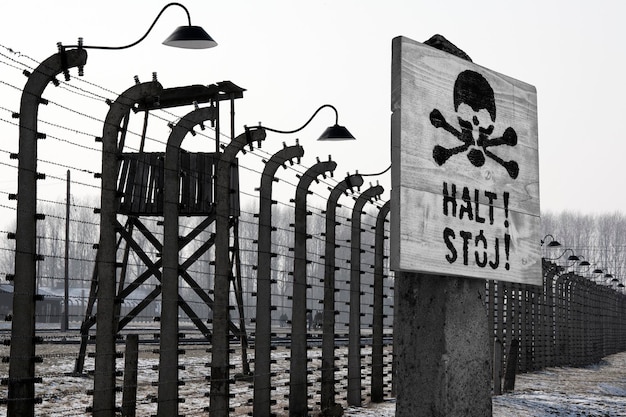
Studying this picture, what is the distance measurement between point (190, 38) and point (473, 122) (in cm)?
657

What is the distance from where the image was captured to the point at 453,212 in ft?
11.7

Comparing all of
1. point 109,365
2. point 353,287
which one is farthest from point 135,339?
point 353,287

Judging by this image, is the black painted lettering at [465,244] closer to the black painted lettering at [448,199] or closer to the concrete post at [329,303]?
the black painted lettering at [448,199]

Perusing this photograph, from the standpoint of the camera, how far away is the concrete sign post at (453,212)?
3451 millimetres

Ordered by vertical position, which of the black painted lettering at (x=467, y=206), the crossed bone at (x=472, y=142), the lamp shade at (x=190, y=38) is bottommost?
the black painted lettering at (x=467, y=206)

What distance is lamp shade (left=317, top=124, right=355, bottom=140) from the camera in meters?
12.6

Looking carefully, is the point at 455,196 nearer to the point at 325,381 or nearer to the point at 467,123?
the point at 467,123

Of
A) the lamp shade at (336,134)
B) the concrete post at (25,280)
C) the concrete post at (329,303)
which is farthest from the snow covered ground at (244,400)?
the lamp shade at (336,134)

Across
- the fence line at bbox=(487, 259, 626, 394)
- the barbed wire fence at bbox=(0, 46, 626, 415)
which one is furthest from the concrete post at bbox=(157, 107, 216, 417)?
the fence line at bbox=(487, 259, 626, 394)

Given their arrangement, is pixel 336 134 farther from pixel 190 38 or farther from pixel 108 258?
pixel 108 258

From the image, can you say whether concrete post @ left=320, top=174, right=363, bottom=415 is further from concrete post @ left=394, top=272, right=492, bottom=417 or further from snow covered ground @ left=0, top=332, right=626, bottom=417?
concrete post @ left=394, top=272, right=492, bottom=417

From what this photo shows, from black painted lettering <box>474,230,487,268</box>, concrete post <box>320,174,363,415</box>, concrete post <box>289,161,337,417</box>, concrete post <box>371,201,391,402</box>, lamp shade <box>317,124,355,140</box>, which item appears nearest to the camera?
black painted lettering <box>474,230,487,268</box>

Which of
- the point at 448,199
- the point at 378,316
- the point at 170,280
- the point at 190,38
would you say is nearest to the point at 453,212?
the point at 448,199

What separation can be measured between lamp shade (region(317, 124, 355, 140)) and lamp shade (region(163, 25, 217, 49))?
3.00 metres
